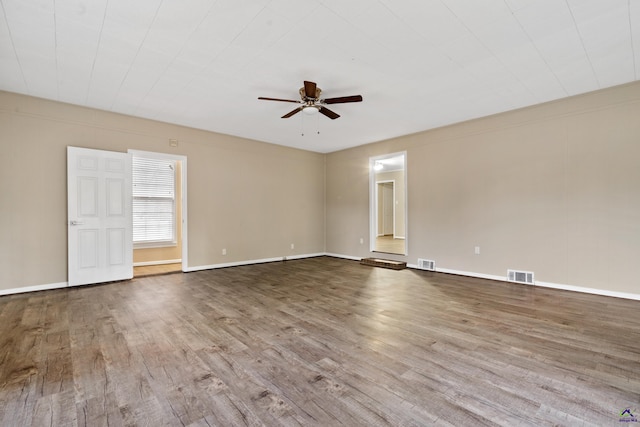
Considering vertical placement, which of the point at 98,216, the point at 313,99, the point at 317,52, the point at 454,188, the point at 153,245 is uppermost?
the point at 317,52

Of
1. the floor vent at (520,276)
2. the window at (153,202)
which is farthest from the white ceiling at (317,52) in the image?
the floor vent at (520,276)

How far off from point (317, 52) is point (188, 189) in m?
3.93

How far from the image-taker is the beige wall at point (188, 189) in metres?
4.22

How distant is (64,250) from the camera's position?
456 centimetres

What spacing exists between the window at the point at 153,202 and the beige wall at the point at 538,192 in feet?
17.4

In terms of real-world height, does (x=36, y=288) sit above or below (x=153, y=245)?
below

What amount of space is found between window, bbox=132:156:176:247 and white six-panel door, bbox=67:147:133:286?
57.2 inches

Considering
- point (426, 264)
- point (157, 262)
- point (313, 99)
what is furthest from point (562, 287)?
point (157, 262)

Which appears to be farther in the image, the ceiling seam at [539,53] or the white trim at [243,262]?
the white trim at [243,262]

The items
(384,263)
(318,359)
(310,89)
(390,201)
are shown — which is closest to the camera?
(318,359)

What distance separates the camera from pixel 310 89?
3506mm

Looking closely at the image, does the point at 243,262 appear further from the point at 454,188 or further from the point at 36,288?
the point at 454,188

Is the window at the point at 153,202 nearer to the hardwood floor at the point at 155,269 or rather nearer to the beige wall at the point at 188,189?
the hardwood floor at the point at 155,269

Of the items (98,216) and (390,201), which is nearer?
(98,216)
